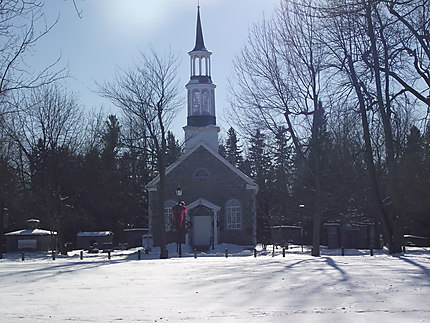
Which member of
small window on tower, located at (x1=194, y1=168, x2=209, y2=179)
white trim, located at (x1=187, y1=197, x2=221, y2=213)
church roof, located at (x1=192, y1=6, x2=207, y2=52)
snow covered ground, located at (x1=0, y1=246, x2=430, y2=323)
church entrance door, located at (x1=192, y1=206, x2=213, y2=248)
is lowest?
snow covered ground, located at (x1=0, y1=246, x2=430, y2=323)

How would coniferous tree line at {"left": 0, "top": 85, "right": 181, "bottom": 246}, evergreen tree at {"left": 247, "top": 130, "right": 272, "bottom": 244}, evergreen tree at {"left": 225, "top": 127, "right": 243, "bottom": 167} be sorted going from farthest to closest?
evergreen tree at {"left": 225, "top": 127, "right": 243, "bottom": 167} < evergreen tree at {"left": 247, "top": 130, "right": 272, "bottom": 244} < coniferous tree line at {"left": 0, "top": 85, "right": 181, "bottom": 246}

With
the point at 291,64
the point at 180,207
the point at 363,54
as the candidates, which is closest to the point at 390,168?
the point at 363,54

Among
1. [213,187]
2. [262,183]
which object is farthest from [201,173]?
[262,183]

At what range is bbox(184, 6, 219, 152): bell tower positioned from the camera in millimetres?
49156

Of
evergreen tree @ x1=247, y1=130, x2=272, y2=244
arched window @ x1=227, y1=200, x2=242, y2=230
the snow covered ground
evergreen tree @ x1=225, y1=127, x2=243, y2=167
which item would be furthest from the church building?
evergreen tree @ x1=225, y1=127, x2=243, y2=167

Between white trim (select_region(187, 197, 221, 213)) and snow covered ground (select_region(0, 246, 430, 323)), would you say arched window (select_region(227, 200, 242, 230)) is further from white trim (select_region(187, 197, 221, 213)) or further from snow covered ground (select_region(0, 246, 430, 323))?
snow covered ground (select_region(0, 246, 430, 323))

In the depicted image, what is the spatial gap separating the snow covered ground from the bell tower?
3457 centimetres

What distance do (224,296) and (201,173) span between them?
114ft

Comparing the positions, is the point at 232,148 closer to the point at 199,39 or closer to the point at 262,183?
the point at 262,183

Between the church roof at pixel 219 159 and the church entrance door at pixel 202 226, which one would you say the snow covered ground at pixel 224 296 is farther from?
the church roof at pixel 219 159

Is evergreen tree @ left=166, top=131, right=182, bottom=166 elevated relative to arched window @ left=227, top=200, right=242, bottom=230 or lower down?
elevated

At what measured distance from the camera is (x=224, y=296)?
10.2 metres

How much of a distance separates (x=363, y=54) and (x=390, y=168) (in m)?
5.85

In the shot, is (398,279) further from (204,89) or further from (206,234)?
(204,89)
